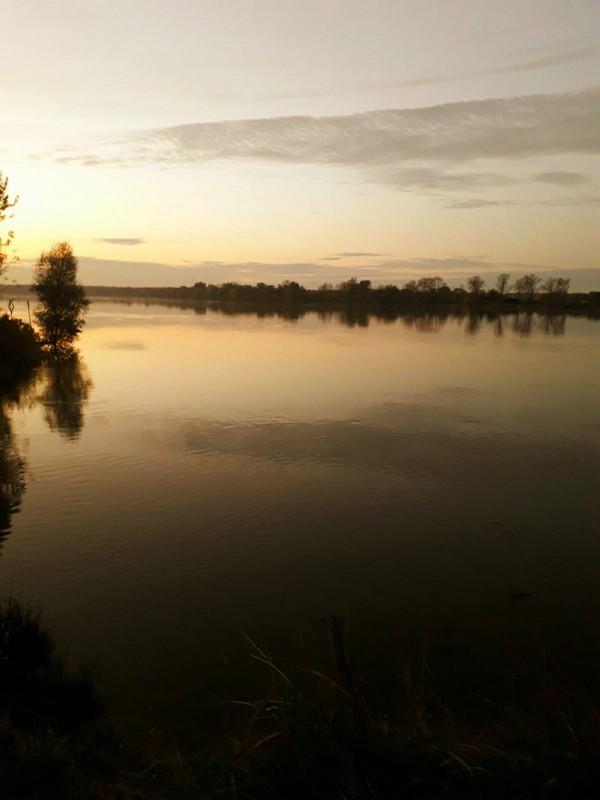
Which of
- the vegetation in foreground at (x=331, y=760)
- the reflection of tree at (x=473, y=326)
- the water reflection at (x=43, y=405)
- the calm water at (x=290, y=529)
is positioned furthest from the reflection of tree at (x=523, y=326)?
the vegetation in foreground at (x=331, y=760)

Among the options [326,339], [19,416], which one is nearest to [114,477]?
[19,416]

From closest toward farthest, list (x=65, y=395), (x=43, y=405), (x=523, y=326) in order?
(x=43, y=405), (x=65, y=395), (x=523, y=326)

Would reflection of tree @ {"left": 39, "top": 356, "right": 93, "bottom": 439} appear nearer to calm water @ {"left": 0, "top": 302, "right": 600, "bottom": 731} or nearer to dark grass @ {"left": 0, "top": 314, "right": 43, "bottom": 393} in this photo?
calm water @ {"left": 0, "top": 302, "right": 600, "bottom": 731}

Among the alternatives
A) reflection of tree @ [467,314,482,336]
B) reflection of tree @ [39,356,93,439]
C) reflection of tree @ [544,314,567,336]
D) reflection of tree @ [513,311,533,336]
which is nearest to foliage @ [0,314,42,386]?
reflection of tree @ [39,356,93,439]

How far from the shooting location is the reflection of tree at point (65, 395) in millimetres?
16781

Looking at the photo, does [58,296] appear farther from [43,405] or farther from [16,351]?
[43,405]

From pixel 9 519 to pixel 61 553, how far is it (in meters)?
1.75

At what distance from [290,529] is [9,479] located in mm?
5857

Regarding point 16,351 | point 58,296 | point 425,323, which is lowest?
point 16,351

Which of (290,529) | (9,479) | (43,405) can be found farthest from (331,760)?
(43,405)

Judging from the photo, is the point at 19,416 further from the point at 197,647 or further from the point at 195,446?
the point at 197,647

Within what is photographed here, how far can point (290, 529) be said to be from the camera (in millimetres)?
9531

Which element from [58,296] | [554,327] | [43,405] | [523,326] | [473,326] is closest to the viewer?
[43,405]

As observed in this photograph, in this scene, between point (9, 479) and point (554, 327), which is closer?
point (9, 479)
